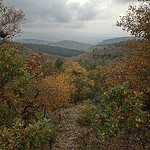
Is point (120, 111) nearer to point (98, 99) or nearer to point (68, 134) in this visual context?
point (98, 99)

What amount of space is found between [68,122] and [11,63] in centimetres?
1835

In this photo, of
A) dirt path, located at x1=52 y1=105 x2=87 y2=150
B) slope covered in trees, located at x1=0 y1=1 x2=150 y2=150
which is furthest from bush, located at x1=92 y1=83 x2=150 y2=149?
dirt path, located at x1=52 y1=105 x2=87 y2=150

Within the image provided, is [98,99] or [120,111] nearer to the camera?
[120,111]

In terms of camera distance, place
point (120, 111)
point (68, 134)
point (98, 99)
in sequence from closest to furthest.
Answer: point (120, 111), point (98, 99), point (68, 134)

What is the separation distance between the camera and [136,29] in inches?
391

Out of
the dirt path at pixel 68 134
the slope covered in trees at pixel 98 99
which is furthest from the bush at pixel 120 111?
the dirt path at pixel 68 134

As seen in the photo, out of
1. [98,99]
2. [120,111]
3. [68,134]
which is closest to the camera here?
[120,111]

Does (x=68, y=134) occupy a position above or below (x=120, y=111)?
below

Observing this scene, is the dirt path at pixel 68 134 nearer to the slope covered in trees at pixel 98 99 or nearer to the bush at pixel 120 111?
the slope covered in trees at pixel 98 99

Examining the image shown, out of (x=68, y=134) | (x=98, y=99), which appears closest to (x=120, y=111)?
(x=98, y=99)

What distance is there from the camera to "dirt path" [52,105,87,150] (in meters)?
14.8

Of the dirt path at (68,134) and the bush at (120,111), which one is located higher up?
the bush at (120,111)

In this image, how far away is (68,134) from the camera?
1758 cm

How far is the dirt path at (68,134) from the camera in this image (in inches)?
582
